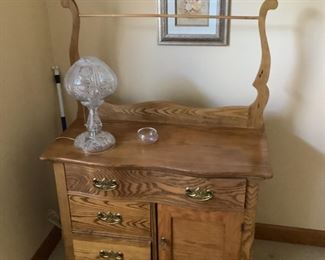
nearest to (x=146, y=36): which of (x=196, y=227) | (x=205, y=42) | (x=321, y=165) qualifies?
(x=205, y=42)

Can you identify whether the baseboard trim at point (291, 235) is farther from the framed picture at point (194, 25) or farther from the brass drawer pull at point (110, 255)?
the framed picture at point (194, 25)

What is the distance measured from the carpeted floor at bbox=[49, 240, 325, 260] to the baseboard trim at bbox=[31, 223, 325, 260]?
24 mm

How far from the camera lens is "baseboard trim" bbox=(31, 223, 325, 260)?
6.73 feet

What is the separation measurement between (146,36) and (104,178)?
A: 651 mm

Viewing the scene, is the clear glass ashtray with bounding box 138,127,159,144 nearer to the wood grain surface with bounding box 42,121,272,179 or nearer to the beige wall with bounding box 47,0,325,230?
the wood grain surface with bounding box 42,121,272,179

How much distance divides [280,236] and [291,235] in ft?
0.17

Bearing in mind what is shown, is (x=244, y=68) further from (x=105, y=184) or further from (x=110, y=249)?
(x=110, y=249)

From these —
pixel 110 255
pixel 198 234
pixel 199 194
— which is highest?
pixel 199 194

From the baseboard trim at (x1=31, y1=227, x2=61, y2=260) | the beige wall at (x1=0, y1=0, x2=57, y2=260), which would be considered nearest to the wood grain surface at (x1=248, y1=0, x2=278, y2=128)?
the beige wall at (x1=0, y1=0, x2=57, y2=260)

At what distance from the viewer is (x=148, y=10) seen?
176 cm

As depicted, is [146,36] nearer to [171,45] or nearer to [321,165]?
[171,45]

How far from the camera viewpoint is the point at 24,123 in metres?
1.79

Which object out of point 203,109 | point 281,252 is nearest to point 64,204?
point 203,109

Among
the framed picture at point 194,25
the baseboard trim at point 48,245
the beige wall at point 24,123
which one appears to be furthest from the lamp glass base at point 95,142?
the baseboard trim at point 48,245
